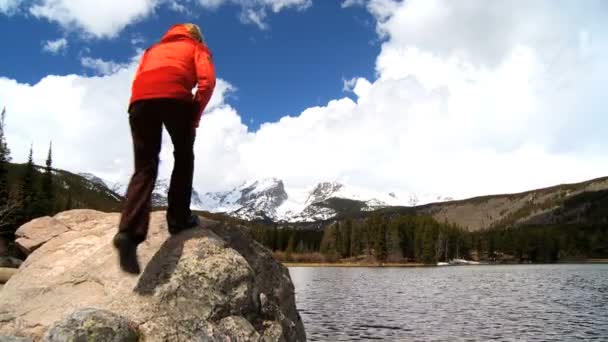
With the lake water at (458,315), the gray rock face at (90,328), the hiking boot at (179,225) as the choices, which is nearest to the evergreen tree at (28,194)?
the lake water at (458,315)

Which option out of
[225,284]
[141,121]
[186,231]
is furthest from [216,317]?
[141,121]

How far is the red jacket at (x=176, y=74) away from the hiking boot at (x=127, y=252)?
253 centimetres

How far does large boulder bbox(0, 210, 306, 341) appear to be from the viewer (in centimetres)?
871

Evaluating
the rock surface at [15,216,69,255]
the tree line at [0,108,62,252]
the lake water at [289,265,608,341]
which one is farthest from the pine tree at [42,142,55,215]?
the rock surface at [15,216,69,255]

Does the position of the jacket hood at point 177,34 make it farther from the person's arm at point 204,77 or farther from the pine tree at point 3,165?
the pine tree at point 3,165

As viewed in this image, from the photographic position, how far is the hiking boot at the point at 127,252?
957 centimetres

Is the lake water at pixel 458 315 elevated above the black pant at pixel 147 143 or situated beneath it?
situated beneath

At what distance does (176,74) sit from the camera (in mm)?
9305

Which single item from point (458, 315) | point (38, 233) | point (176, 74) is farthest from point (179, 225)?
point (458, 315)

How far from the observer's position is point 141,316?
8891mm

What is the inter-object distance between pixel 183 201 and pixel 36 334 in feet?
11.9

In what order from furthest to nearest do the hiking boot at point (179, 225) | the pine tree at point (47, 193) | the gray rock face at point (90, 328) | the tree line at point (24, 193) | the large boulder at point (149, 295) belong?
the pine tree at point (47, 193) → the tree line at point (24, 193) → the hiking boot at point (179, 225) → the large boulder at point (149, 295) → the gray rock face at point (90, 328)

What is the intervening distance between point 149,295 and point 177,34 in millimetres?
4997

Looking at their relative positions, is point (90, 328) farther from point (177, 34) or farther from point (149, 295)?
point (177, 34)
